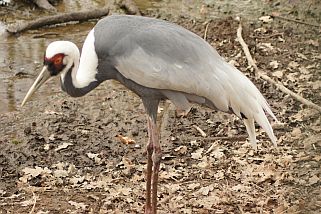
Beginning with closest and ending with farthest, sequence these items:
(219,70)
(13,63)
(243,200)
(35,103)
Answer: (219,70) → (243,200) → (35,103) → (13,63)

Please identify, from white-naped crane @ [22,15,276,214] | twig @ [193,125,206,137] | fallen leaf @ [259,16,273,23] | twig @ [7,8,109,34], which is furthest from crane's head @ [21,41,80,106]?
fallen leaf @ [259,16,273,23]

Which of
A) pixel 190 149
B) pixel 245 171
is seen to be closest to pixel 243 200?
pixel 245 171

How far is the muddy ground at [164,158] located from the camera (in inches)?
239

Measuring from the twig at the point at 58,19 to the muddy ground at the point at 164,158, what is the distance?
2.44 meters

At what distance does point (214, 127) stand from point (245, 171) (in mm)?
948

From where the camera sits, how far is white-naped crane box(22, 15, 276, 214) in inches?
216

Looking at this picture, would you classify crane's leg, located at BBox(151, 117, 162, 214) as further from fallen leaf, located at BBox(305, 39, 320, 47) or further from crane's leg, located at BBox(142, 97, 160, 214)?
fallen leaf, located at BBox(305, 39, 320, 47)

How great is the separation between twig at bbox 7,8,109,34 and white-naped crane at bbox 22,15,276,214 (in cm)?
489

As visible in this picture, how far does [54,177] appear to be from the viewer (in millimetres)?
6469

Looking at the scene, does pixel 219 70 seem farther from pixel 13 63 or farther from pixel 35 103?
pixel 13 63

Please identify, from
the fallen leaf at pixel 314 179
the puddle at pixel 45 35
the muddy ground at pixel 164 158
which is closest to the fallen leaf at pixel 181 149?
the muddy ground at pixel 164 158

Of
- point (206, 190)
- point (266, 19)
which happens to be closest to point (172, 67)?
point (206, 190)

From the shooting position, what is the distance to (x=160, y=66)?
5.46 metres

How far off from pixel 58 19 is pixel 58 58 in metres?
5.15
